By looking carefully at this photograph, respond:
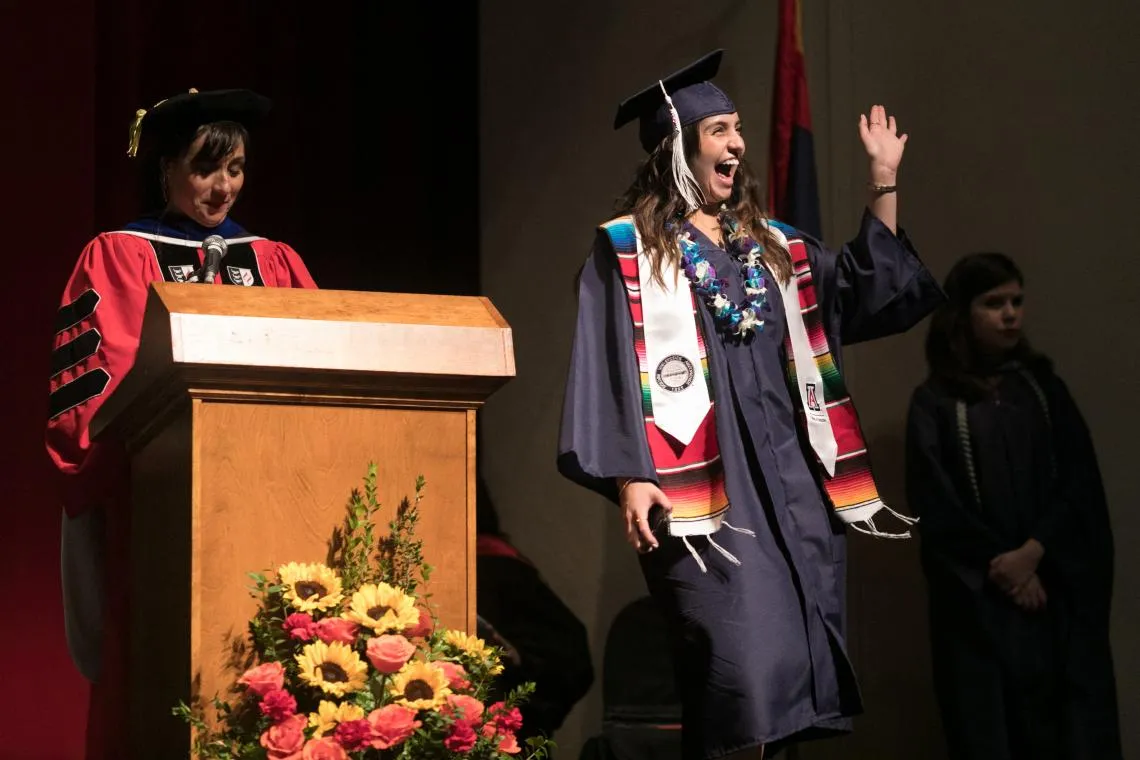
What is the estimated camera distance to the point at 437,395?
2.47m

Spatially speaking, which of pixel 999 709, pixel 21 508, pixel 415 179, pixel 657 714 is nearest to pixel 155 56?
pixel 415 179

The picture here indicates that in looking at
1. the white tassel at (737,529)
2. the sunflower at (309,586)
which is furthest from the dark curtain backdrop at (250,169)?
the sunflower at (309,586)

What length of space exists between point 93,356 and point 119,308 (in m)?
0.18

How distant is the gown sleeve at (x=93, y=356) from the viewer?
120 inches

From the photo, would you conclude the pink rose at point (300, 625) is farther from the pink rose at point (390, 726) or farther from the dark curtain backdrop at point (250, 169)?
the dark curtain backdrop at point (250, 169)

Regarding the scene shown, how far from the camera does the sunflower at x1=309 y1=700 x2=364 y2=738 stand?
221 cm

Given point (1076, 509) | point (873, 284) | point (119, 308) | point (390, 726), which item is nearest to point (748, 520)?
point (873, 284)

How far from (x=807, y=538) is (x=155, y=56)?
2.54 meters

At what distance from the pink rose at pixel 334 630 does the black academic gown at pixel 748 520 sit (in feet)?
3.31

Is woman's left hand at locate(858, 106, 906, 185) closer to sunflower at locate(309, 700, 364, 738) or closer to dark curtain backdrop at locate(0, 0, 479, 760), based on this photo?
sunflower at locate(309, 700, 364, 738)

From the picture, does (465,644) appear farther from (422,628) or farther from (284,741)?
(284,741)

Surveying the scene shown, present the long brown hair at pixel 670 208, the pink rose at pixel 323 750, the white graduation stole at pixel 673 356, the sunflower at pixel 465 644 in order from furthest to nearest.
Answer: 1. the long brown hair at pixel 670 208
2. the white graduation stole at pixel 673 356
3. the sunflower at pixel 465 644
4. the pink rose at pixel 323 750

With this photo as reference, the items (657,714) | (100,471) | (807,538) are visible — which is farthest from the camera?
(657,714)

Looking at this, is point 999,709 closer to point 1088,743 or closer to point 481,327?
point 1088,743
